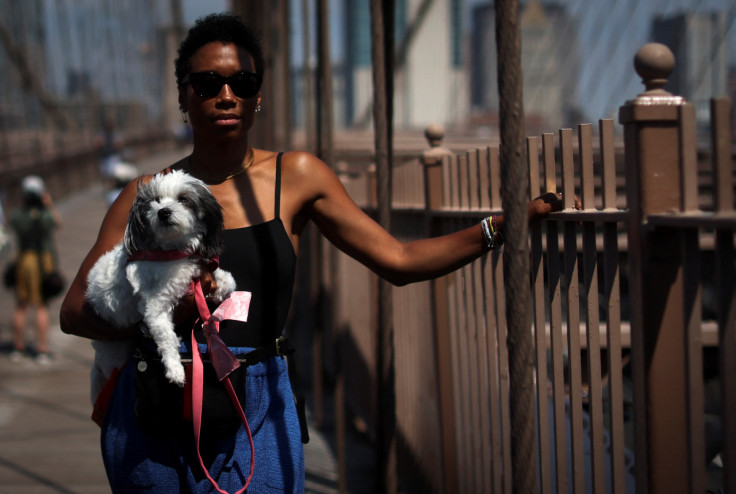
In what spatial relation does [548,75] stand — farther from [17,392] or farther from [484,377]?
[484,377]

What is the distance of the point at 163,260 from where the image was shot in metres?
1.96

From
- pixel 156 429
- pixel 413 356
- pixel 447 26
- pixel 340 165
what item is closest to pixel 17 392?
pixel 340 165

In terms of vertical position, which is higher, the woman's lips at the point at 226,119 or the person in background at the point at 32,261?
the woman's lips at the point at 226,119

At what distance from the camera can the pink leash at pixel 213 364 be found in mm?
1938

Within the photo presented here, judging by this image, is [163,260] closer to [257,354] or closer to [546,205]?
[257,354]

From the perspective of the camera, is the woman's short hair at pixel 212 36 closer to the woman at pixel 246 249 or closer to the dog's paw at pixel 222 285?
the woman at pixel 246 249

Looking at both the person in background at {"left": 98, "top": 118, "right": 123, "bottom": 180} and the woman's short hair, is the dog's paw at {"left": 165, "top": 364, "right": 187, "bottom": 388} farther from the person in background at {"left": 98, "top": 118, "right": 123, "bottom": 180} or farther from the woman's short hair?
the person in background at {"left": 98, "top": 118, "right": 123, "bottom": 180}

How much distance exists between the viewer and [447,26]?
25469 mm

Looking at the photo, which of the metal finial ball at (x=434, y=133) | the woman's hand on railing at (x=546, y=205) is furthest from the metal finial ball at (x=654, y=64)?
the metal finial ball at (x=434, y=133)

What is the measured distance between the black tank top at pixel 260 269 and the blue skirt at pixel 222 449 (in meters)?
0.07

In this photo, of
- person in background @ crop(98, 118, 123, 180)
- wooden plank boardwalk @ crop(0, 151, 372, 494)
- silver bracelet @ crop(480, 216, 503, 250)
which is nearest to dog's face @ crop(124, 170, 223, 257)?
silver bracelet @ crop(480, 216, 503, 250)

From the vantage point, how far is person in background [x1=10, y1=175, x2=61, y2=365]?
808 centimetres

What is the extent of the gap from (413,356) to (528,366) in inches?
100

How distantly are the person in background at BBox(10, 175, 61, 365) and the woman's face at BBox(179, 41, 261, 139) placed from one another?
6424 millimetres
